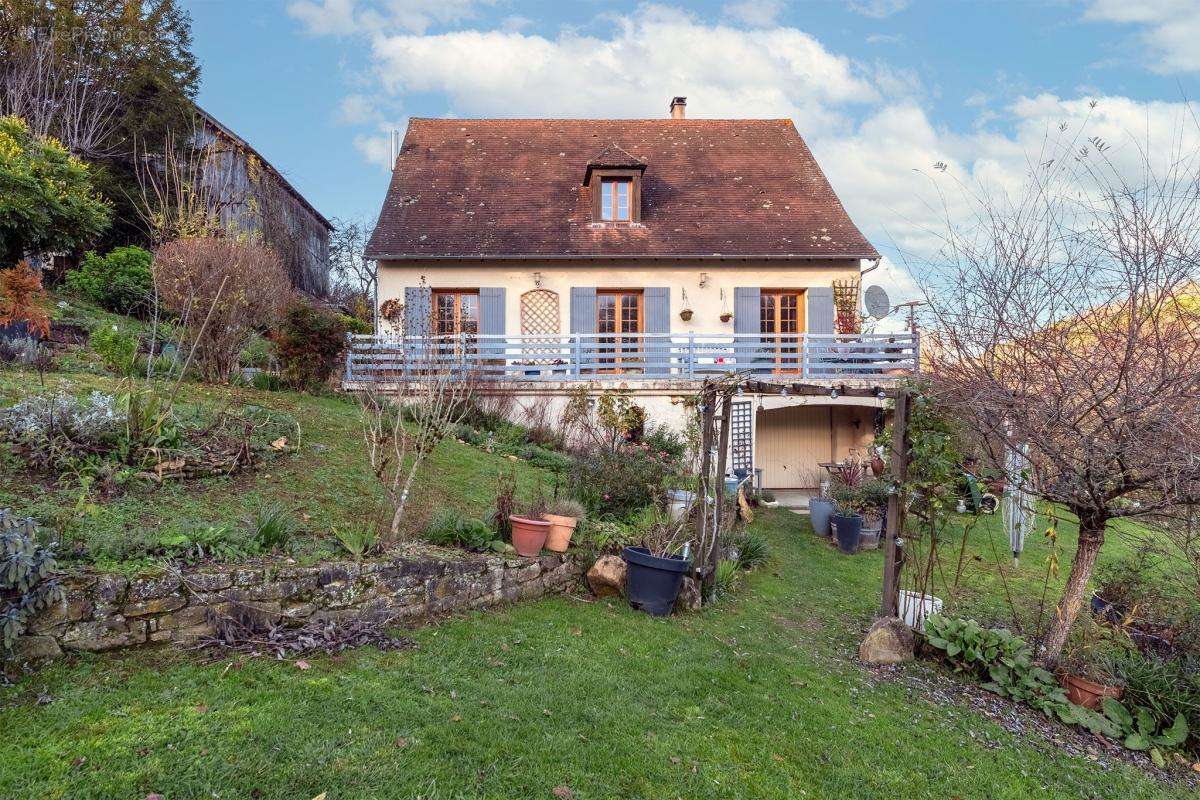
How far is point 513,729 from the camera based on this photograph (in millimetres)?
3121

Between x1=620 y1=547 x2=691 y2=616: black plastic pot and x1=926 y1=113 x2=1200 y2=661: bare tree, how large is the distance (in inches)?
97.5

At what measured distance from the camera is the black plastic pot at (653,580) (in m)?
5.11

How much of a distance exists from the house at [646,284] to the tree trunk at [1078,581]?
7899 mm

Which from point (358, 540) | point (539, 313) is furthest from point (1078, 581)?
point (539, 313)

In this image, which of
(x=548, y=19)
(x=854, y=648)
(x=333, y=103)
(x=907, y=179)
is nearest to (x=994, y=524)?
(x=854, y=648)

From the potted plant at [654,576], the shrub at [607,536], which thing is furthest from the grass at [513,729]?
the shrub at [607,536]

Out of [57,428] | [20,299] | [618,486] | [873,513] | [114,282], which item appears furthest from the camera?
[114,282]

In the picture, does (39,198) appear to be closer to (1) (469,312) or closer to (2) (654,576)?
(1) (469,312)

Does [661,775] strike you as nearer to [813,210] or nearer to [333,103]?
[333,103]

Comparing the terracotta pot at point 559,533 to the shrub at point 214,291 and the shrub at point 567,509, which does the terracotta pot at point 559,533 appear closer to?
the shrub at point 567,509

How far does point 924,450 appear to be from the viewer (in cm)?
476

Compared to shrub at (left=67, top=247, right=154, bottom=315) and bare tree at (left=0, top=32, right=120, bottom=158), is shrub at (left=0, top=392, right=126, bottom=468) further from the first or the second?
bare tree at (left=0, top=32, right=120, bottom=158)

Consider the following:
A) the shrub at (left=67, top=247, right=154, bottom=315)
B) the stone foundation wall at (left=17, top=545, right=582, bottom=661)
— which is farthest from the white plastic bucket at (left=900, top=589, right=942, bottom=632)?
the shrub at (left=67, top=247, right=154, bottom=315)

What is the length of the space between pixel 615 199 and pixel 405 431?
10.5 metres
